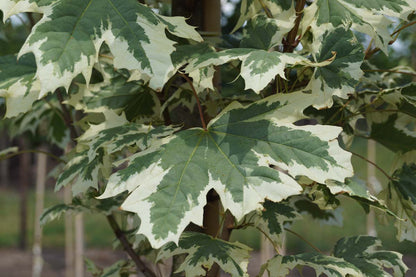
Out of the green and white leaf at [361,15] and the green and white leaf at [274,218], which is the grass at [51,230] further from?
the green and white leaf at [361,15]

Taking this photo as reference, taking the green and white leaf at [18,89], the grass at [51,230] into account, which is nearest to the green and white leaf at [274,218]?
the green and white leaf at [18,89]

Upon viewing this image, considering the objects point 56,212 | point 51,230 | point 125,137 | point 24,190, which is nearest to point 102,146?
point 125,137

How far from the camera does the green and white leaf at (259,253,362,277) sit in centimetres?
66

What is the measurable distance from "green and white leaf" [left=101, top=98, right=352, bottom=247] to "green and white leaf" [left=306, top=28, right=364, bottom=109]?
0.05 meters

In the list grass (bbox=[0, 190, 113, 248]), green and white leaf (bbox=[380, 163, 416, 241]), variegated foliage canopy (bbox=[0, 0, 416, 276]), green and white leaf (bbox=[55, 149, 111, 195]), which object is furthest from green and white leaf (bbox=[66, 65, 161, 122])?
grass (bbox=[0, 190, 113, 248])

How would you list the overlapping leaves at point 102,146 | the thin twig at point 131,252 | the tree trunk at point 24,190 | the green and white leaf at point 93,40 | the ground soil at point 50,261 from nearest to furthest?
the green and white leaf at point 93,40 < the overlapping leaves at point 102,146 < the thin twig at point 131,252 < the tree trunk at point 24,190 < the ground soil at point 50,261

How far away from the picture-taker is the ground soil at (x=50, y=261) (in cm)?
465

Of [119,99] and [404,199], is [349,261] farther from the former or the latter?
[119,99]

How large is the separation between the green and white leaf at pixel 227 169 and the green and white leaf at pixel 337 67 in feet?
0.16

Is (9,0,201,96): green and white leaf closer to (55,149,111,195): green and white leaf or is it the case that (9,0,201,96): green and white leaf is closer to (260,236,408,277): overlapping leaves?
(55,149,111,195): green and white leaf

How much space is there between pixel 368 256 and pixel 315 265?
0.16 metres

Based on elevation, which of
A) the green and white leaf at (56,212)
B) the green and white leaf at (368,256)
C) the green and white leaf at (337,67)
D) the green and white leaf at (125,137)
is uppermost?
the green and white leaf at (337,67)

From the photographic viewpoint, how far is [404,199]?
78 centimetres

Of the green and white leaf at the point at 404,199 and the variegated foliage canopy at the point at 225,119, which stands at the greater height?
A: the variegated foliage canopy at the point at 225,119
